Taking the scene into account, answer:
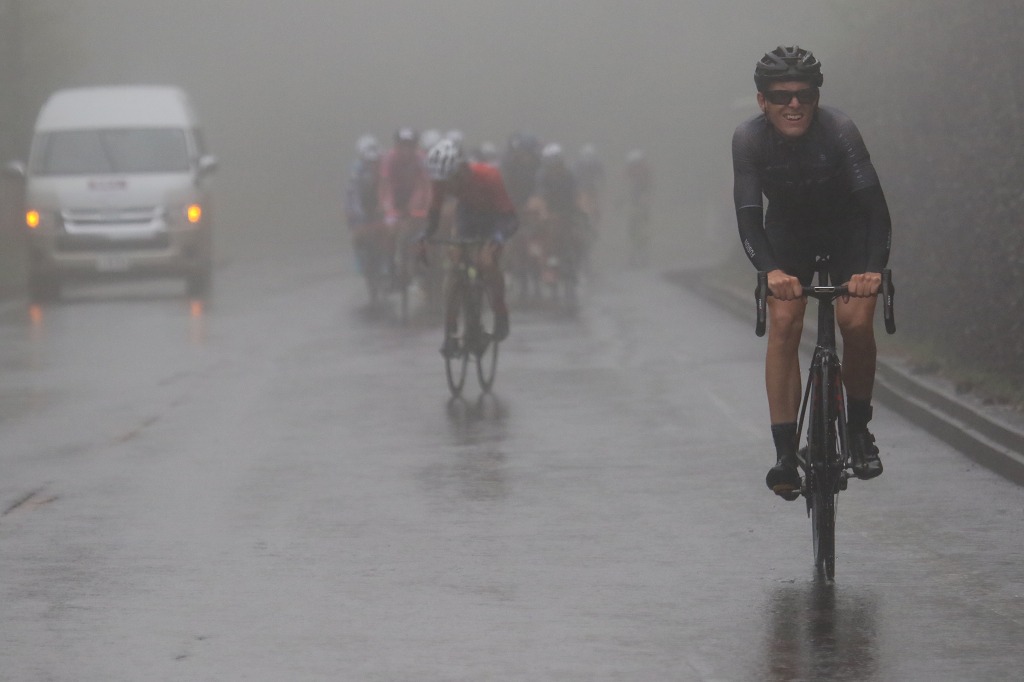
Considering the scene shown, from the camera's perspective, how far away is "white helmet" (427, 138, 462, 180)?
1453 cm

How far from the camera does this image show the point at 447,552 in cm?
853

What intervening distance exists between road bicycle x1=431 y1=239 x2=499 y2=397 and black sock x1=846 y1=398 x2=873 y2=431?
6536 millimetres

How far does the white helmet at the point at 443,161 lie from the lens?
1453 cm

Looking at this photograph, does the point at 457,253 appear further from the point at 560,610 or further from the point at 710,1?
the point at 710,1

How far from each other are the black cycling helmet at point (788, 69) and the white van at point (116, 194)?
18.7 m

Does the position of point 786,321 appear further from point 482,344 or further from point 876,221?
point 482,344

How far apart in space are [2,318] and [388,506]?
14.5m

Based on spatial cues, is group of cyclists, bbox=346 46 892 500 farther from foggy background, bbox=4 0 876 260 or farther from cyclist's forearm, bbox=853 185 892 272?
foggy background, bbox=4 0 876 260

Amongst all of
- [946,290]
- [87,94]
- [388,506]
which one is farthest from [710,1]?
[388,506]

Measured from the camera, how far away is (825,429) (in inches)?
307

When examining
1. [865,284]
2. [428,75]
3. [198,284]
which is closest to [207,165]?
[198,284]

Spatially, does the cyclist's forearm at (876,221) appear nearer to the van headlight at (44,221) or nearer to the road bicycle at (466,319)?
the road bicycle at (466,319)

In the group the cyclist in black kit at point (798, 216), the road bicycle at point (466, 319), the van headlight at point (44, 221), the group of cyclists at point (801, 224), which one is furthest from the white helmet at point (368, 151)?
the cyclist in black kit at point (798, 216)

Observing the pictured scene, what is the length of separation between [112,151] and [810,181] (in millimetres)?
19778
